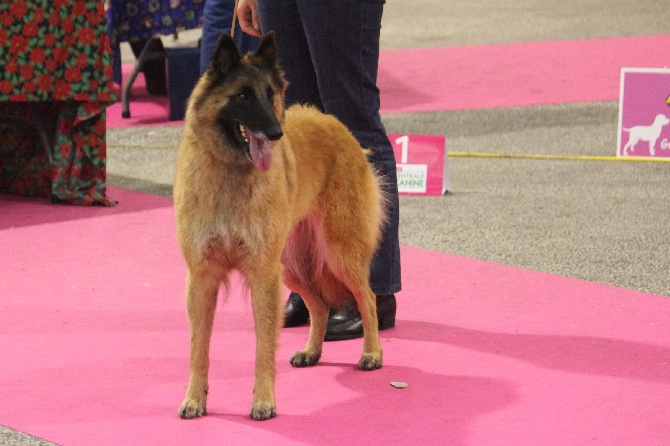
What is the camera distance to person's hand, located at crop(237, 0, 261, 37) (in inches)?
141

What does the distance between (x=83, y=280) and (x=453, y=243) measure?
68.3 inches

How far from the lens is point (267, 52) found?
2814 mm

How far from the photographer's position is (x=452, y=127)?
7898mm

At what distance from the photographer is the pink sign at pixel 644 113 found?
6.35m

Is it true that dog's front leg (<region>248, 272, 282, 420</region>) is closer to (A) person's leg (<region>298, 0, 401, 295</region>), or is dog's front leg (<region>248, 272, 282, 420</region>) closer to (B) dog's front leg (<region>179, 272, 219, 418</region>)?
(B) dog's front leg (<region>179, 272, 219, 418</region>)

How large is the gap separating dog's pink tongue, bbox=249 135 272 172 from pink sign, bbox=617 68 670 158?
4.21 m

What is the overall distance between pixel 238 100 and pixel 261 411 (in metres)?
0.85

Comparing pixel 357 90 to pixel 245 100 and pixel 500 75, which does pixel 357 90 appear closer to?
pixel 245 100

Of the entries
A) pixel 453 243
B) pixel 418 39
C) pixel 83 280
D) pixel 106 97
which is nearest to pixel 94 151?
pixel 106 97

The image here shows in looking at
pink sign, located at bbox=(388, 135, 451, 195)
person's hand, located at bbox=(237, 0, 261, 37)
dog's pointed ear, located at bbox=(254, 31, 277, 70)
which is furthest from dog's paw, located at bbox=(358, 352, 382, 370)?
pink sign, located at bbox=(388, 135, 451, 195)

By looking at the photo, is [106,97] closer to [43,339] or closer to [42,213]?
[42,213]

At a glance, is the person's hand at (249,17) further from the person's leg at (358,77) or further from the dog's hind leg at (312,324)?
the dog's hind leg at (312,324)

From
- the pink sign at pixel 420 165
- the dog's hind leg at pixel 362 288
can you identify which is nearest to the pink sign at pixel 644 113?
the pink sign at pixel 420 165

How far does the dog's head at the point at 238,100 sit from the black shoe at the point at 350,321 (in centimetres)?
103
